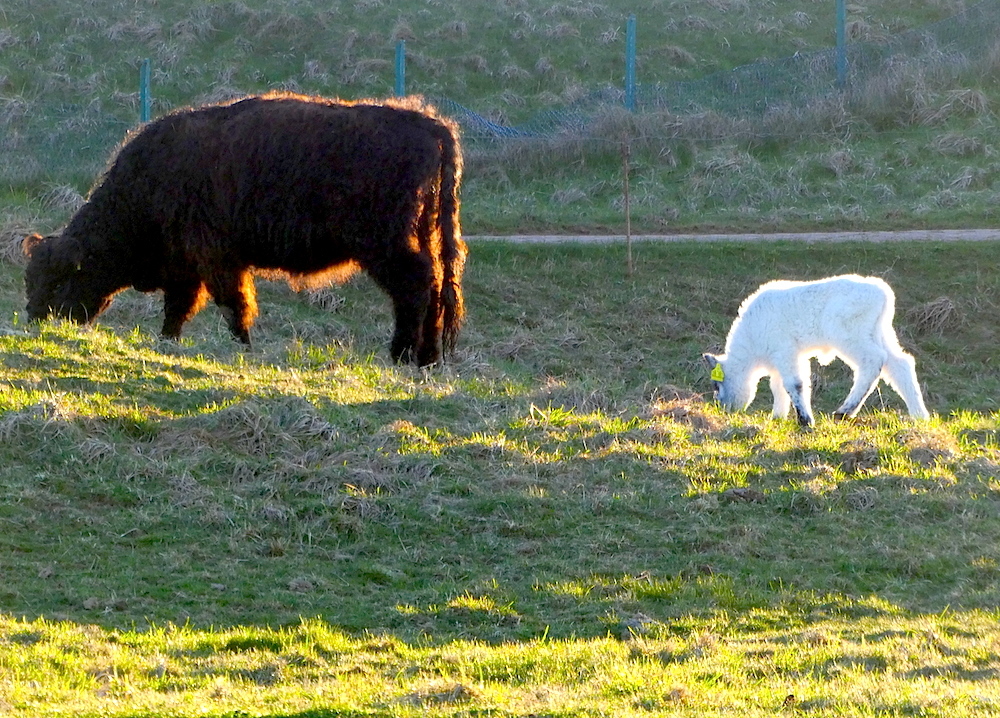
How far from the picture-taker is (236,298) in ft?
39.2

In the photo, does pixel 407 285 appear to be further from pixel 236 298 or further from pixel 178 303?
pixel 178 303

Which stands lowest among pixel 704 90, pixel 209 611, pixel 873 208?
pixel 209 611

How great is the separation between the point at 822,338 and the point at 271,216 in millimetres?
4921

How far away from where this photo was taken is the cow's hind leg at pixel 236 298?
11.9 meters

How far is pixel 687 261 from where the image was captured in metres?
18.5

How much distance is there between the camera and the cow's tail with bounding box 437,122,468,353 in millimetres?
11430

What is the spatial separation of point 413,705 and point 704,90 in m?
22.7

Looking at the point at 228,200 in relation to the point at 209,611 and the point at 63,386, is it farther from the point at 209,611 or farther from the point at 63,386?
the point at 209,611

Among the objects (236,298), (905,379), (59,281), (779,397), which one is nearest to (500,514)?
(779,397)

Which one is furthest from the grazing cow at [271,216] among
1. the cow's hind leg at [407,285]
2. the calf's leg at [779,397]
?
the calf's leg at [779,397]

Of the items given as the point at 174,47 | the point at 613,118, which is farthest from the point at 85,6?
the point at 613,118

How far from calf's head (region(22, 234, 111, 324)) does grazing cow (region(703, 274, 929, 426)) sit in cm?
607

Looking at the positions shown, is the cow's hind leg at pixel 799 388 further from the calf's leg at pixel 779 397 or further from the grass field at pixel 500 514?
the calf's leg at pixel 779 397

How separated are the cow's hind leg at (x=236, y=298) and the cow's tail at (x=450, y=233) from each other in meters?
1.89
